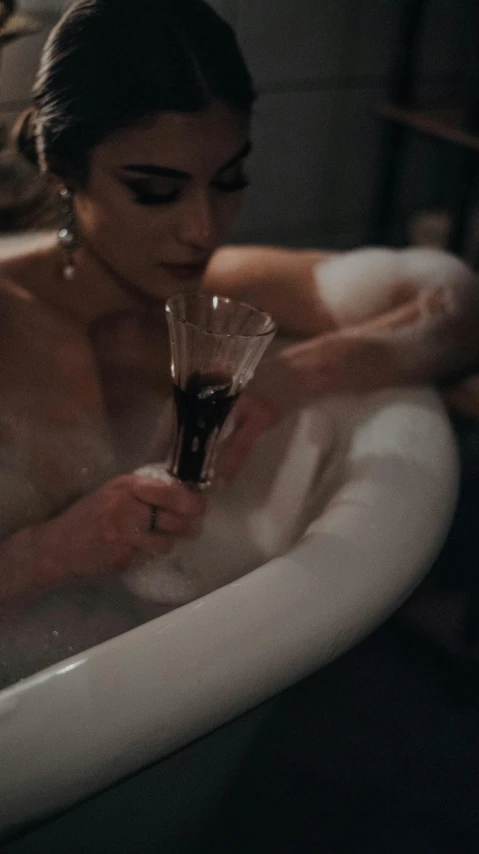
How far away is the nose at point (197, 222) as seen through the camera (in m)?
0.95

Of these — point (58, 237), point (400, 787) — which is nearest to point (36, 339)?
point (58, 237)

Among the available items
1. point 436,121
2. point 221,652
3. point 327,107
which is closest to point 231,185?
point 221,652

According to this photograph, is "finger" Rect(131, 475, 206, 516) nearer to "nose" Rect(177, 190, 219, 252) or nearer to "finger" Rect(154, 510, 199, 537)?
"finger" Rect(154, 510, 199, 537)

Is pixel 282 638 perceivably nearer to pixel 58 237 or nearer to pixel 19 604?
pixel 19 604

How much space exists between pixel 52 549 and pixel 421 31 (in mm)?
1470

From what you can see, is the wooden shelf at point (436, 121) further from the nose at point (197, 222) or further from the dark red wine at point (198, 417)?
the dark red wine at point (198, 417)

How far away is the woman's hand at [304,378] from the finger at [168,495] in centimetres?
27

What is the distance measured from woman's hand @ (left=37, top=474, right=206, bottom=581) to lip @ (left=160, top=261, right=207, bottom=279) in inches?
10.4

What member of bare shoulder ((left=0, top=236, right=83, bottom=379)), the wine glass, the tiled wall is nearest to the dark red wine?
the wine glass

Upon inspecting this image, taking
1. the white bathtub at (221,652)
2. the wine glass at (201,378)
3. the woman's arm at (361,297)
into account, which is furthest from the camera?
the woman's arm at (361,297)

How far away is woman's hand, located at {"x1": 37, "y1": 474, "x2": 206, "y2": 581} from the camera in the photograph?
34.1 inches

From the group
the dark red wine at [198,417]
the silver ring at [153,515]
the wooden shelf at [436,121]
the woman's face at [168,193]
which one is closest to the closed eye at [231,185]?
the woman's face at [168,193]

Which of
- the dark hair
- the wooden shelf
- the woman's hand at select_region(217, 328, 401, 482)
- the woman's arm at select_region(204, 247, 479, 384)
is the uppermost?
the dark hair

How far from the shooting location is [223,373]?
0.82m
